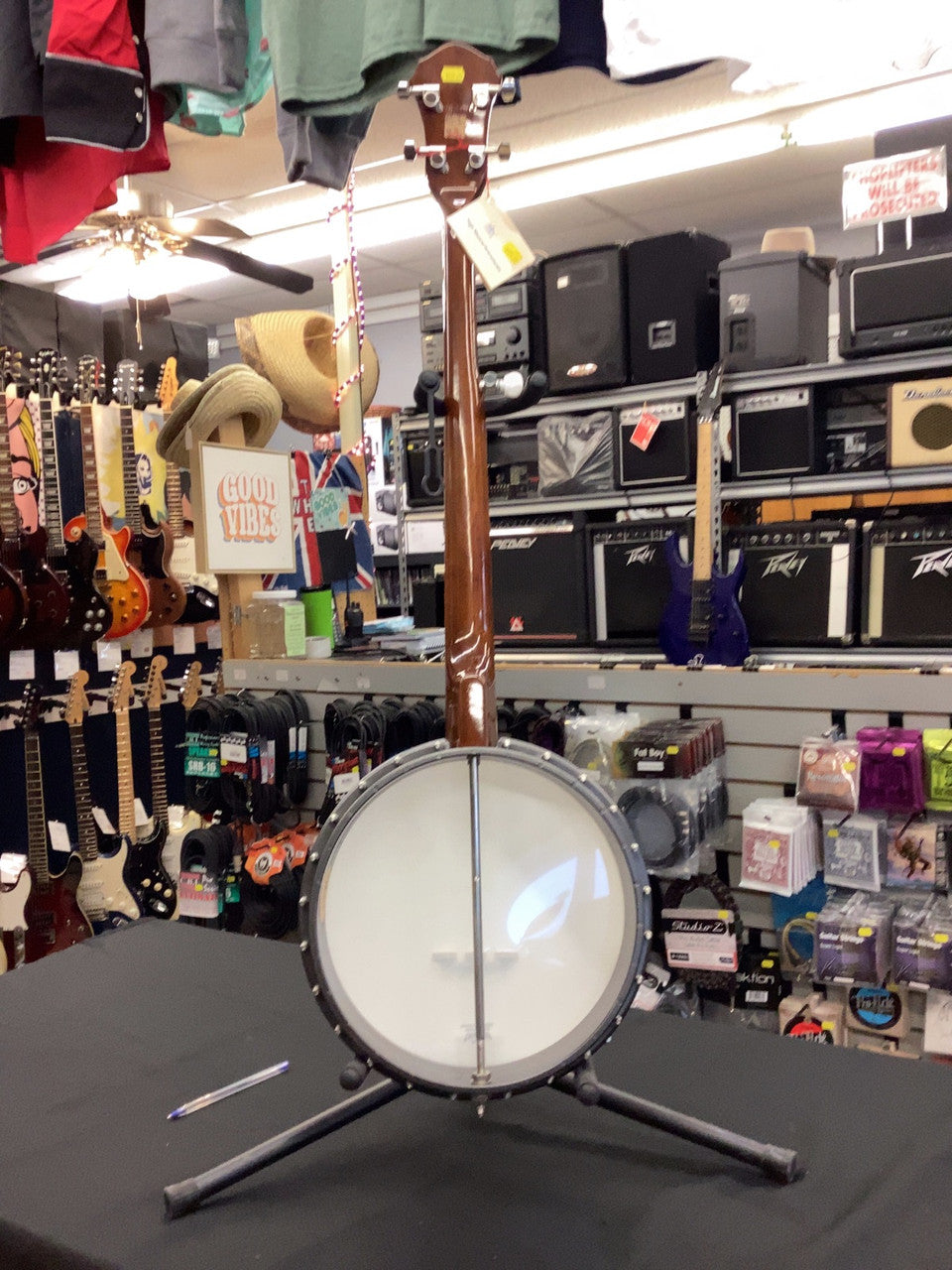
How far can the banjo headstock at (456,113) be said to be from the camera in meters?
1.03

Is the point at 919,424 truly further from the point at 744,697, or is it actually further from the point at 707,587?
the point at 744,697

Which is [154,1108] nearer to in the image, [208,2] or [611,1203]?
[611,1203]

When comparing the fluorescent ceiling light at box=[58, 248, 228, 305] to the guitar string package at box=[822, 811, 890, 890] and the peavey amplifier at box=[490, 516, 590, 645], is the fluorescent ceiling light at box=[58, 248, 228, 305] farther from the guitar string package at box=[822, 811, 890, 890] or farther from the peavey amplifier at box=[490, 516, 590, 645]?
the guitar string package at box=[822, 811, 890, 890]

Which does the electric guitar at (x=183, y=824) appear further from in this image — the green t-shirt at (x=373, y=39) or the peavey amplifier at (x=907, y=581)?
the green t-shirt at (x=373, y=39)

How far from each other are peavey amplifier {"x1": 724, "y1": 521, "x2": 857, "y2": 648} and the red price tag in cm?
38

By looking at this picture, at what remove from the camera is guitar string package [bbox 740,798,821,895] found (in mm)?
2223

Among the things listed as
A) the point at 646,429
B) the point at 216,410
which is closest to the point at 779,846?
the point at 646,429

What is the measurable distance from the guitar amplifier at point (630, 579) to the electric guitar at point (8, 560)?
7.00 feet

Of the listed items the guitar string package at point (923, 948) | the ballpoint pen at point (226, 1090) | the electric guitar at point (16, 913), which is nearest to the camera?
the ballpoint pen at point (226, 1090)

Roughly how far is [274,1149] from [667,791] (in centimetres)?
157

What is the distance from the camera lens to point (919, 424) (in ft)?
8.35

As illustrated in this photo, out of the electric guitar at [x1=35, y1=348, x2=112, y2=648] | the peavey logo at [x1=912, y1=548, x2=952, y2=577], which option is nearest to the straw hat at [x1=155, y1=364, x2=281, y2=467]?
the electric guitar at [x1=35, y1=348, x2=112, y2=648]

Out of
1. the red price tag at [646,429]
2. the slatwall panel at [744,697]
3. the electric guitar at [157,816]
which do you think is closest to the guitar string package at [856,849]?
the slatwall panel at [744,697]

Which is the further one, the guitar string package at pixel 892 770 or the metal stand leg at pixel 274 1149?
the guitar string package at pixel 892 770
